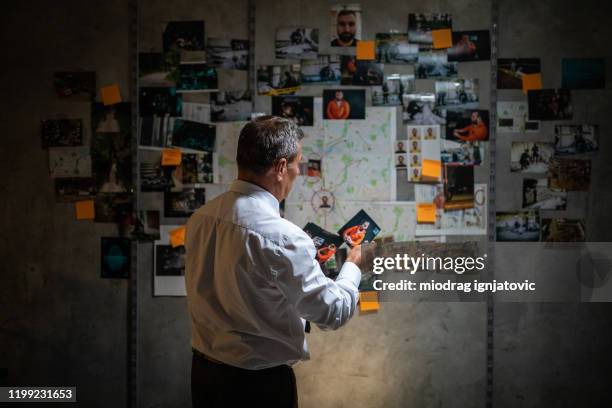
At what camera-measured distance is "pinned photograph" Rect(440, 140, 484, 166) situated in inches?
105

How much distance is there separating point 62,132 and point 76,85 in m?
0.26

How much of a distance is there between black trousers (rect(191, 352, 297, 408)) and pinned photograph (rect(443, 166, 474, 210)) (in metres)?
1.38

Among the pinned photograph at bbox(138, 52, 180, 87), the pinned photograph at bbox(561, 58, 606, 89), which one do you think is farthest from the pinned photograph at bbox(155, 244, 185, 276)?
the pinned photograph at bbox(561, 58, 606, 89)

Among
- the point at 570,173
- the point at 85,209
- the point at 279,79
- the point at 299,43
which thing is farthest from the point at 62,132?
the point at 570,173

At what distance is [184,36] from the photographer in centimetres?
271

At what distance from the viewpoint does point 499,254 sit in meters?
2.69

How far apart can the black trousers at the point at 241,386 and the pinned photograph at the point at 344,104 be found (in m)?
1.42

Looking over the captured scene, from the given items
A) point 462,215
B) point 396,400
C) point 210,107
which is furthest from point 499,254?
point 210,107

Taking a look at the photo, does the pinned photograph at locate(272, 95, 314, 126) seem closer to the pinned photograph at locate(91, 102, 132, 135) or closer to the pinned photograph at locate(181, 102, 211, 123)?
the pinned photograph at locate(181, 102, 211, 123)

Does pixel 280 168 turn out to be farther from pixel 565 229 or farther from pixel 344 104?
pixel 565 229

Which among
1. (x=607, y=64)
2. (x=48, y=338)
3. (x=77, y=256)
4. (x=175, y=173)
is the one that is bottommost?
(x=48, y=338)

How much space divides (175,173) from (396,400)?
5.50 ft

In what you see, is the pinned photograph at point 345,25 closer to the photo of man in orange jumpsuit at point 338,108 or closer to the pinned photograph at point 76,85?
the photo of man in orange jumpsuit at point 338,108

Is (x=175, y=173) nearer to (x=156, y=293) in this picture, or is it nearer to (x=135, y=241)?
(x=135, y=241)
